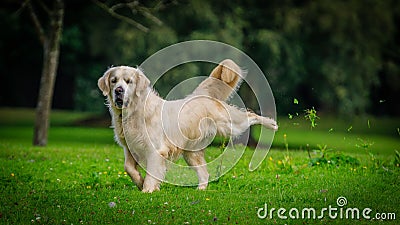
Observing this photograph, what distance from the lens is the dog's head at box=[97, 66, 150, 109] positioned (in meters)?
8.11

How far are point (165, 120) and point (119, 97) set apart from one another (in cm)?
74

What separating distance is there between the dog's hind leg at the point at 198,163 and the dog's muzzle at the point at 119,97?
1.21 meters

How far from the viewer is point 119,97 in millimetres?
8141

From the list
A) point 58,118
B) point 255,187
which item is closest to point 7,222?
point 255,187

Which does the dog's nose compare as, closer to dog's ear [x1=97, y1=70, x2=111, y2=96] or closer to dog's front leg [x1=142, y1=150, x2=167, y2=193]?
dog's ear [x1=97, y1=70, x2=111, y2=96]

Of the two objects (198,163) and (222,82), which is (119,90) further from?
(222,82)

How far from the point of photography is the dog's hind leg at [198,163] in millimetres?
8875

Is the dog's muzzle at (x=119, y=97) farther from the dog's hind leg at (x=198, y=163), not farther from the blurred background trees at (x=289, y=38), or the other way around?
the blurred background trees at (x=289, y=38)

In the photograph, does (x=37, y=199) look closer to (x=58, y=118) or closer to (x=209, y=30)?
(x=209, y=30)

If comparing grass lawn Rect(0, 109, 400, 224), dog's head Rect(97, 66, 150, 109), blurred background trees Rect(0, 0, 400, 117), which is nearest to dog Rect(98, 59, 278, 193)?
dog's head Rect(97, 66, 150, 109)

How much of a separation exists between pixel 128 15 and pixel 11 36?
7762 mm

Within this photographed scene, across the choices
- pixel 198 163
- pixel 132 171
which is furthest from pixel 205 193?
pixel 132 171

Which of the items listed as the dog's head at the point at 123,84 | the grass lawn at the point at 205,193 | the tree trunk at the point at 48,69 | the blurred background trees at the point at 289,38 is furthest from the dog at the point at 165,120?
the blurred background trees at the point at 289,38

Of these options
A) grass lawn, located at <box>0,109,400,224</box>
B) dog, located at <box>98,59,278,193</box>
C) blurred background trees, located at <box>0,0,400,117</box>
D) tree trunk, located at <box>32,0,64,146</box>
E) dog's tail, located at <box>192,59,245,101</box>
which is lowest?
grass lawn, located at <box>0,109,400,224</box>
